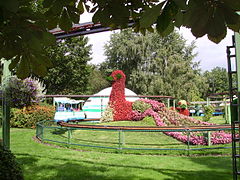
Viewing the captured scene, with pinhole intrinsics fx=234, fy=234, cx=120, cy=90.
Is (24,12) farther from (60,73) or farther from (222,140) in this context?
(60,73)

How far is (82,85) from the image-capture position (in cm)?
3306

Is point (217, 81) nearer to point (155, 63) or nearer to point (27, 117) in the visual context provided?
point (155, 63)

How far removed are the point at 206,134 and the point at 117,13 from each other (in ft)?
25.2

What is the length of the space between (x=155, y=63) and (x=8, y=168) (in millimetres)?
31525

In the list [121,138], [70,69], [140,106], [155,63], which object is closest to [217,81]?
[155,63]

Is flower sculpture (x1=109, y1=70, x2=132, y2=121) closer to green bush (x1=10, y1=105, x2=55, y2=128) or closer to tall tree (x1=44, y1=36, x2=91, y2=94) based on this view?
green bush (x1=10, y1=105, x2=55, y2=128)

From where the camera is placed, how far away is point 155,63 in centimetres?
3334

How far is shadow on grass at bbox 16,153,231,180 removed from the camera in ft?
15.1

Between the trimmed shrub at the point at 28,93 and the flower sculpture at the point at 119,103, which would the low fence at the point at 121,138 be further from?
the flower sculpture at the point at 119,103

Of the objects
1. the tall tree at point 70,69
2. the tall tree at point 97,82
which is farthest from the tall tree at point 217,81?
the tall tree at point 70,69

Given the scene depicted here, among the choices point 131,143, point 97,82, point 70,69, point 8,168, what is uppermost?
point 70,69

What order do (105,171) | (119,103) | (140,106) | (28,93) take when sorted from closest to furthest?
(105,171)
(28,93)
(140,106)
(119,103)

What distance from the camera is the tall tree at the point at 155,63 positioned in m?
30.6

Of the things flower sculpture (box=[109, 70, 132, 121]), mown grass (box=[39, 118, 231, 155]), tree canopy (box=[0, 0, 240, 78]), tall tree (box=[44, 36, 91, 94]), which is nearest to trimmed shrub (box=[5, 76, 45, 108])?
mown grass (box=[39, 118, 231, 155])
